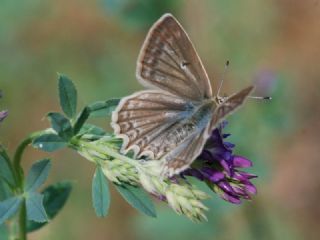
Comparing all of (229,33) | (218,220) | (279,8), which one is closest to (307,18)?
(279,8)

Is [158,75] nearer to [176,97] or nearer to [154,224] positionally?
[176,97]

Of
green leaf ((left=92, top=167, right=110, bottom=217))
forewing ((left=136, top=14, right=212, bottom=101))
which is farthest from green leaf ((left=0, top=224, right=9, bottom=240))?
forewing ((left=136, top=14, right=212, bottom=101))

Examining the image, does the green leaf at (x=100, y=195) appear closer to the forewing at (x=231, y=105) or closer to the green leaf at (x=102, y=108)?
the green leaf at (x=102, y=108)

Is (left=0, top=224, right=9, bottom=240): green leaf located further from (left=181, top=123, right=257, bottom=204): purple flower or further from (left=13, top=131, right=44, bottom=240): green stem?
(left=181, top=123, right=257, bottom=204): purple flower

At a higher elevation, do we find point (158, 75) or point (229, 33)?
point (158, 75)

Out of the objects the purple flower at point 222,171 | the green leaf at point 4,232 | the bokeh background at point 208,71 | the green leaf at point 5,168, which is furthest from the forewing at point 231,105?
the bokeh background at point 208,71

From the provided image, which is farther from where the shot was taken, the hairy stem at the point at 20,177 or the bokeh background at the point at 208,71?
the bokeh background at the point at 208,71

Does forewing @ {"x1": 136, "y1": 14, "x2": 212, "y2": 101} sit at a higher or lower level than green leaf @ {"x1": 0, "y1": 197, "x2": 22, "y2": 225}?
higher
